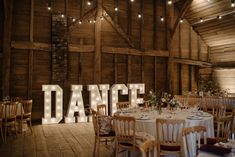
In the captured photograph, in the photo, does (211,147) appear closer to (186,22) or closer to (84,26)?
(84,26)

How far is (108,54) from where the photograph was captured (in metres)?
10.3

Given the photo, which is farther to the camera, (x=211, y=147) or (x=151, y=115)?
(x=151, y=115)

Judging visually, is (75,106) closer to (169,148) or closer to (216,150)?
(169,148)

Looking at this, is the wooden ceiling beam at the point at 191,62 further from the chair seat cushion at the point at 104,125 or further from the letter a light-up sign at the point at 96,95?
the chair seat cushion at the point at 104,125

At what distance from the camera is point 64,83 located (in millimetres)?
9547

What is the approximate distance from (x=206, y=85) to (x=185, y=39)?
8.26 feet

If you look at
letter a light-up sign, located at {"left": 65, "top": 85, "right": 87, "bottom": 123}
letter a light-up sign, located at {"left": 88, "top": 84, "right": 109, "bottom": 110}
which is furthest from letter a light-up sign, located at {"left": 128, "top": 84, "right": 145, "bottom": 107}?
letter a light-up sign, located at {"left": 65, "top": 85, "right": 87, "bottom": 123}

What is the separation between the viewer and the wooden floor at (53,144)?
5246 millimetres

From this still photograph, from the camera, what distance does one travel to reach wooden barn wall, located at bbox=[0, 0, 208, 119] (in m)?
9.08

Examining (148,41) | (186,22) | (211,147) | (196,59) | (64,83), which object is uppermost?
(186,22)

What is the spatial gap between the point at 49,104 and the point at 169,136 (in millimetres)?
5399

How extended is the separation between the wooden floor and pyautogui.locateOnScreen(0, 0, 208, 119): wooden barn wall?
2.24m

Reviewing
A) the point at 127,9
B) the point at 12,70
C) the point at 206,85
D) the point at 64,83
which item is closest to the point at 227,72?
the point at 206,85

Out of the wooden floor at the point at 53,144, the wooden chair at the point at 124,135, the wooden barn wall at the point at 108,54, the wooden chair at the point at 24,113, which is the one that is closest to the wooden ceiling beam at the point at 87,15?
the wooden barn wall at the point at 108,54
